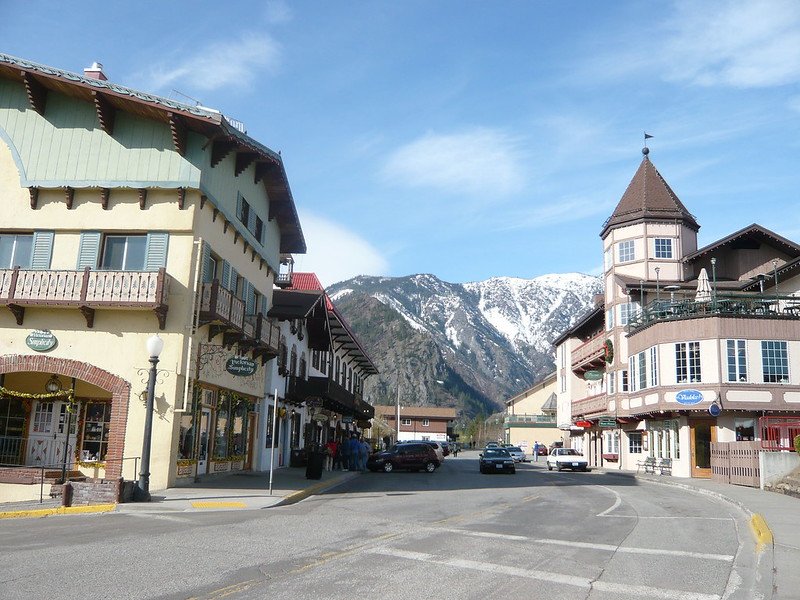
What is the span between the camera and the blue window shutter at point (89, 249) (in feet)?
72.8

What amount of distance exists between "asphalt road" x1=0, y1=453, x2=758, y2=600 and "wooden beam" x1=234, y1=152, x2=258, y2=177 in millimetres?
12115

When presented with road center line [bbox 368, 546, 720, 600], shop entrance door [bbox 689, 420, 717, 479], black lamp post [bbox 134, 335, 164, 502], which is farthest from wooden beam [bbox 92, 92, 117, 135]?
shop entrance door [bbox 689, 420, 717, 479]

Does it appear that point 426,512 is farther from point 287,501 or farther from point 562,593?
point 562,593

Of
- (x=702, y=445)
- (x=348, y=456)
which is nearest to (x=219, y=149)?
(x=348, y=456)

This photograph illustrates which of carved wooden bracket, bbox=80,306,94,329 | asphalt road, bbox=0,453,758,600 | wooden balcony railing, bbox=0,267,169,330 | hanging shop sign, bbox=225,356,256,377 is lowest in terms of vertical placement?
asphalt road, bbox=0,453,758,600

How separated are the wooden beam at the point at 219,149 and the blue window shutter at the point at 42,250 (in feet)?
17.6

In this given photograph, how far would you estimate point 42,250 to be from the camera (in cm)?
2256

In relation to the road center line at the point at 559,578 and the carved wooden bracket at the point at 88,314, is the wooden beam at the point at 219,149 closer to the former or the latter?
the carved wooden bracket at the point at 88,314

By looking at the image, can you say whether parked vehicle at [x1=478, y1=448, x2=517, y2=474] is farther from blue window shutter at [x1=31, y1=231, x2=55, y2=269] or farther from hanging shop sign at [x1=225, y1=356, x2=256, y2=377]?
blue window shutter at [x1=31, y1=231, x2=55, y2=269]

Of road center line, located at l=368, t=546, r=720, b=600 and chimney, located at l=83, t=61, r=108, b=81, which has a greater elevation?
chimney, located at l=83, t=61, r=108, b=81

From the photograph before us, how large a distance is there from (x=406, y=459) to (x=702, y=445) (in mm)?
15097

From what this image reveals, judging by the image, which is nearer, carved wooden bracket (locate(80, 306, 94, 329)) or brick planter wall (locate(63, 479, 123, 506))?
brick planter wall (locate(63, 479, 123, 506))

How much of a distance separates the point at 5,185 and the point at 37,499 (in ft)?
31.8

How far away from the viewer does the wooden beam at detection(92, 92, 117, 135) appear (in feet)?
71.9
